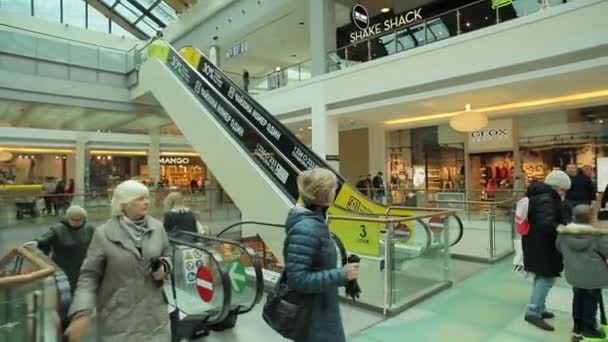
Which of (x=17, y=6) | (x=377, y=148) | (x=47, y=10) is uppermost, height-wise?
(x=47, y=10)

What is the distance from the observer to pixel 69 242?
3842 mm

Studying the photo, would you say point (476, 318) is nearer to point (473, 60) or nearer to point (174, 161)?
point (473, 60)

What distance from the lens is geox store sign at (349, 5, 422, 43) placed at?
474 inches

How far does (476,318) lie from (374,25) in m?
10.6

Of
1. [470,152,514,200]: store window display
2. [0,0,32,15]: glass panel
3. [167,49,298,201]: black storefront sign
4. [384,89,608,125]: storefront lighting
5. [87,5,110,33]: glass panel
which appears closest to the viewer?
[167,49,298,201]: black storefront sign

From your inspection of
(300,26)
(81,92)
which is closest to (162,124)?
(81,92)

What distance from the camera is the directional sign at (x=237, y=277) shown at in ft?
13.4

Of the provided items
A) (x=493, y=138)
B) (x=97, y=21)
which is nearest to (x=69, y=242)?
(x=493, y=138)

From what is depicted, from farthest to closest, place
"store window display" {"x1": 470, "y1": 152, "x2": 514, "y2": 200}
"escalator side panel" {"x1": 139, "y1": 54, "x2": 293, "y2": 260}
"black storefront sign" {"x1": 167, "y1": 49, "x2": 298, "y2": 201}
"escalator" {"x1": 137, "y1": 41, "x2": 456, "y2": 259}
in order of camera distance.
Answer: "store window display" {"x1": 470, "y1": 152, "x2": 514, "y2": 200} → "black storefront sign" {"x1": 167, "y1": 49, "x2": 298, "y2": 201} → "escalator side panel" {"x1": 139, "y1": 54, "x2": 293, "y2": 260} → "escalator" {"x1": 137, "y1": 41, "x2": 456, "y2": 259}

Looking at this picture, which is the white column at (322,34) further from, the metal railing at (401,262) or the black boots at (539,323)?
the black boots at (539,323)

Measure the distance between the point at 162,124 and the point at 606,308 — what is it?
20.5 m

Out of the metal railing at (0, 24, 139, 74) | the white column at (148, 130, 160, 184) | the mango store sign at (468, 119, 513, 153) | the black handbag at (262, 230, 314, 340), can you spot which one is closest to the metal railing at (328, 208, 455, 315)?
the black handbag at (262, 230, 314, 340)

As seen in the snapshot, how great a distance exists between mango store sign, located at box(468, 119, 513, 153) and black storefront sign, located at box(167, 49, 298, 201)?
8309 millimetres

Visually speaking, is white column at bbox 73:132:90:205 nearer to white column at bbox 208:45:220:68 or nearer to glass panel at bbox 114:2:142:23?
white column at bbox 208:45:220:68
